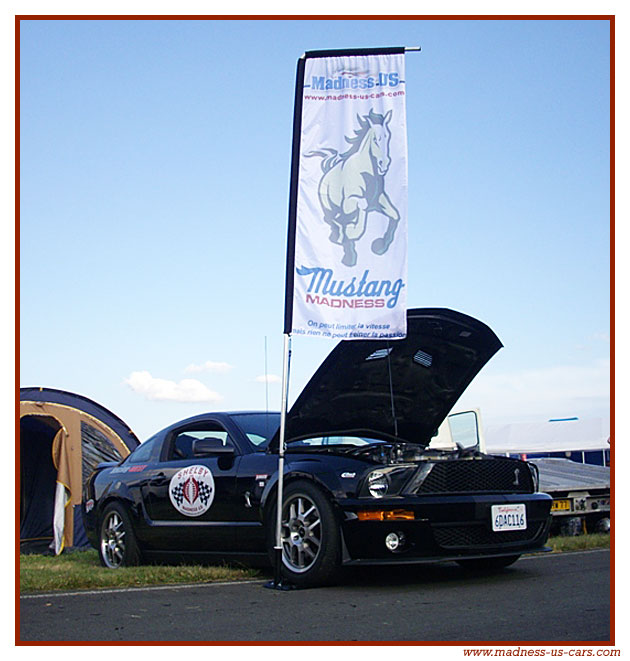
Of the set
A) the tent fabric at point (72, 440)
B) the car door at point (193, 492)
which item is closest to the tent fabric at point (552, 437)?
the tent fabric at point (72, 440)

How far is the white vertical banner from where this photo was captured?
729 centimetres

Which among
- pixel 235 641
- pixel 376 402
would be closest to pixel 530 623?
pixel 235 641

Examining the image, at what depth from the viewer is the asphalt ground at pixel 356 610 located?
16.4ft

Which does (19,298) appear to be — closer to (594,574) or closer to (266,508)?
(266,508)

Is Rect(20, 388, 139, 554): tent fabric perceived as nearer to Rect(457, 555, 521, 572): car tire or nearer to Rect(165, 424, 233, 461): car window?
Rect(165, 424, 233, 461): car window

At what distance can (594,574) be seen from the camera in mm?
7371

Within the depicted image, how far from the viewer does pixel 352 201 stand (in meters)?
7.48

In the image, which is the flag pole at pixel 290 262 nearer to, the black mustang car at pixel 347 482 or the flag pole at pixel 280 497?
the flag pole at pixel 280 497

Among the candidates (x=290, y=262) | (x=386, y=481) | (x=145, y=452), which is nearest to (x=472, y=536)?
(x=386, y=481)

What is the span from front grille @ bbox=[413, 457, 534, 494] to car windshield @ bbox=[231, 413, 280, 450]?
5.64 ft

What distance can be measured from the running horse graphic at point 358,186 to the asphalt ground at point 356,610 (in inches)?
100.0

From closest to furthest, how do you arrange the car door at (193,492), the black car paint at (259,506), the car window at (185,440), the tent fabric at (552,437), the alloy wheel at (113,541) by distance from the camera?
the black car paint at (259,506) → the car door at (193,492) → the car window at (185,440) → the alloy wheel at (113,541) → the tent fabric at (552,437)

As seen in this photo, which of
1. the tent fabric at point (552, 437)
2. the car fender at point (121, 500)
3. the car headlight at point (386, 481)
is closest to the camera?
the car headlight at point (386, 481)
